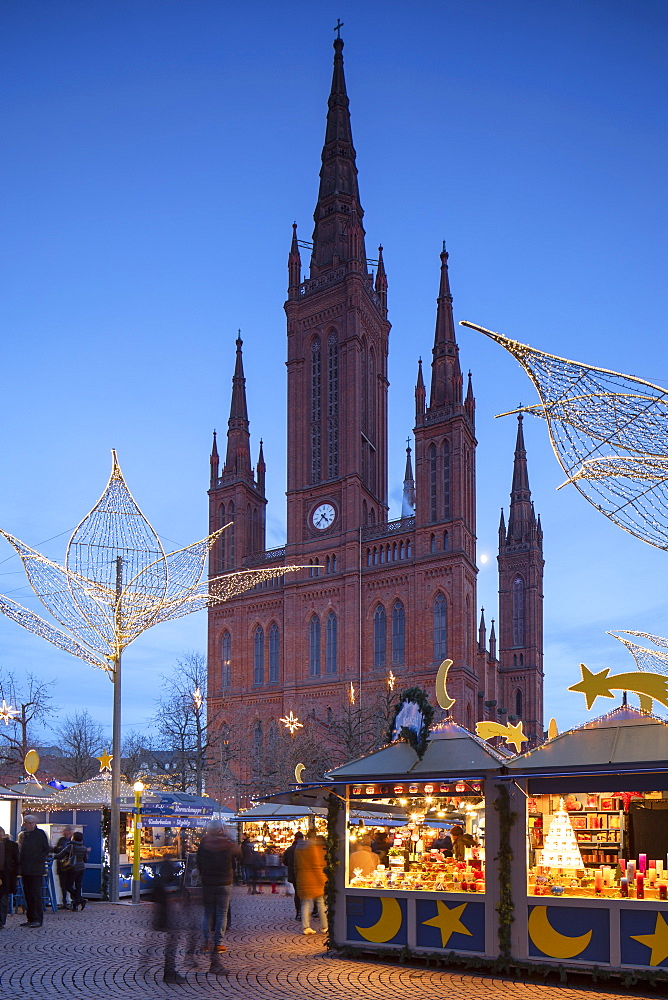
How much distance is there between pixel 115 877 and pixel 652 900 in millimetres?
11111

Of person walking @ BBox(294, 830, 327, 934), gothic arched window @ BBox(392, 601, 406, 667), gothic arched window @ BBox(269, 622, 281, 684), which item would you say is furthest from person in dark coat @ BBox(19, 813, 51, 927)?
gothic arched window @ BBox(269, 622, 281, 684)

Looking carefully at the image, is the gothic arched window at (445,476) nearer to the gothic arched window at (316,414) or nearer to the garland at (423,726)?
the gothic arched window at (316,414)

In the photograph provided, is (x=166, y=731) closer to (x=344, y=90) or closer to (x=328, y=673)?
(x=328, y=673)

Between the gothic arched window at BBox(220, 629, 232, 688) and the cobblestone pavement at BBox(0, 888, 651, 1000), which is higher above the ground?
the gothic arched window at BBox(220, 629, 232, 688)

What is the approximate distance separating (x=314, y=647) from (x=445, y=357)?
19.1m

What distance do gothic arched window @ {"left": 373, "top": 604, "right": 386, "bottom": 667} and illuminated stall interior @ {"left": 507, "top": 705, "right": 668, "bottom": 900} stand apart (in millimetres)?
43719

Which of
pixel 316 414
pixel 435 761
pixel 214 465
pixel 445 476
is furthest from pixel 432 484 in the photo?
pixel 435 761

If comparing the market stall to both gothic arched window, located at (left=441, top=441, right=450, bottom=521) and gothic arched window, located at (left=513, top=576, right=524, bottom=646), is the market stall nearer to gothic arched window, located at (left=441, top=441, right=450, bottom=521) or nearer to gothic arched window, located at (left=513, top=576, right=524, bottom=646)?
gothic arched window, located at (left=441, top=441, right=450, bottom=521)

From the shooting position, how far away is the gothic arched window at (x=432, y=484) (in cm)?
5516

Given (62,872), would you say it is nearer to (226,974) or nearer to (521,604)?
(226,974)

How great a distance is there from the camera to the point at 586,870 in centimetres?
1096

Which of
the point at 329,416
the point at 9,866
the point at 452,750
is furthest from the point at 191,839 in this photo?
the point at 329,416

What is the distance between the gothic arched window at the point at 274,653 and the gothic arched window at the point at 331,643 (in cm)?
376

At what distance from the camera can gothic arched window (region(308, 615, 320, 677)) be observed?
2266 inches
